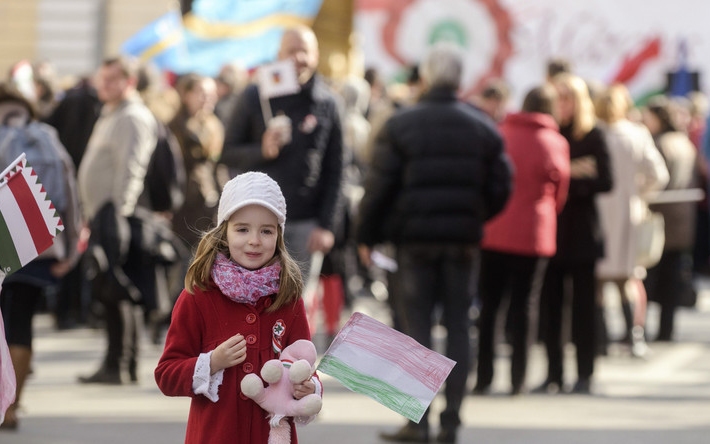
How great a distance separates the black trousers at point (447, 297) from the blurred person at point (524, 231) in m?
→ 1.66

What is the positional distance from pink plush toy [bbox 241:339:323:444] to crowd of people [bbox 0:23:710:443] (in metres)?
0.05

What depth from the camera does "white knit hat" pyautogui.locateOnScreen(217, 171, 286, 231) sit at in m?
4.53

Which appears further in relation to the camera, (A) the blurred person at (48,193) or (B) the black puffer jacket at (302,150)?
(B) the black puffer jacket at (302,150)

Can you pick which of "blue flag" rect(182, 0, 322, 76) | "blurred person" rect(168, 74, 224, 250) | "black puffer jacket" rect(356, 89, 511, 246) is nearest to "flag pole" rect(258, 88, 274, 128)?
"black puffer jacket" rect(356, 89, 511, 246)

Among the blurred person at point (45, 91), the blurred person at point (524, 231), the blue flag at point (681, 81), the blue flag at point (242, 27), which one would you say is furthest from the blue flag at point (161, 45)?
the blue flag at point (681, 81)

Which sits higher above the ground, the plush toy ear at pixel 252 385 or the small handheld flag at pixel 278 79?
the plush toy ear at pixel 252 385

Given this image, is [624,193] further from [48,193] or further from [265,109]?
[48,193]

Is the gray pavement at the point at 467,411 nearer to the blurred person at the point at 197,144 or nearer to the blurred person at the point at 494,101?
the blurred person at the point at 197,144

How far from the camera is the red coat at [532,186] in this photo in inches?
396

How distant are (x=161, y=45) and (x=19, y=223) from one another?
1180 cm

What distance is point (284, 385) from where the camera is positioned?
441cm

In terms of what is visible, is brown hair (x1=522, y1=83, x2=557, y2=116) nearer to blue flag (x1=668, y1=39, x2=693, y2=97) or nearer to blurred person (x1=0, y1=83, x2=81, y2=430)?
blurred person (x1=0, y1=83, x2=81, y2=430)

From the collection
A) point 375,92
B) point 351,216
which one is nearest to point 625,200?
point 351,216

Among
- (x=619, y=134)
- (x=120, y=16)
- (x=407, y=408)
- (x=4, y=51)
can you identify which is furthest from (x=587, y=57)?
(x=407, y=408)
